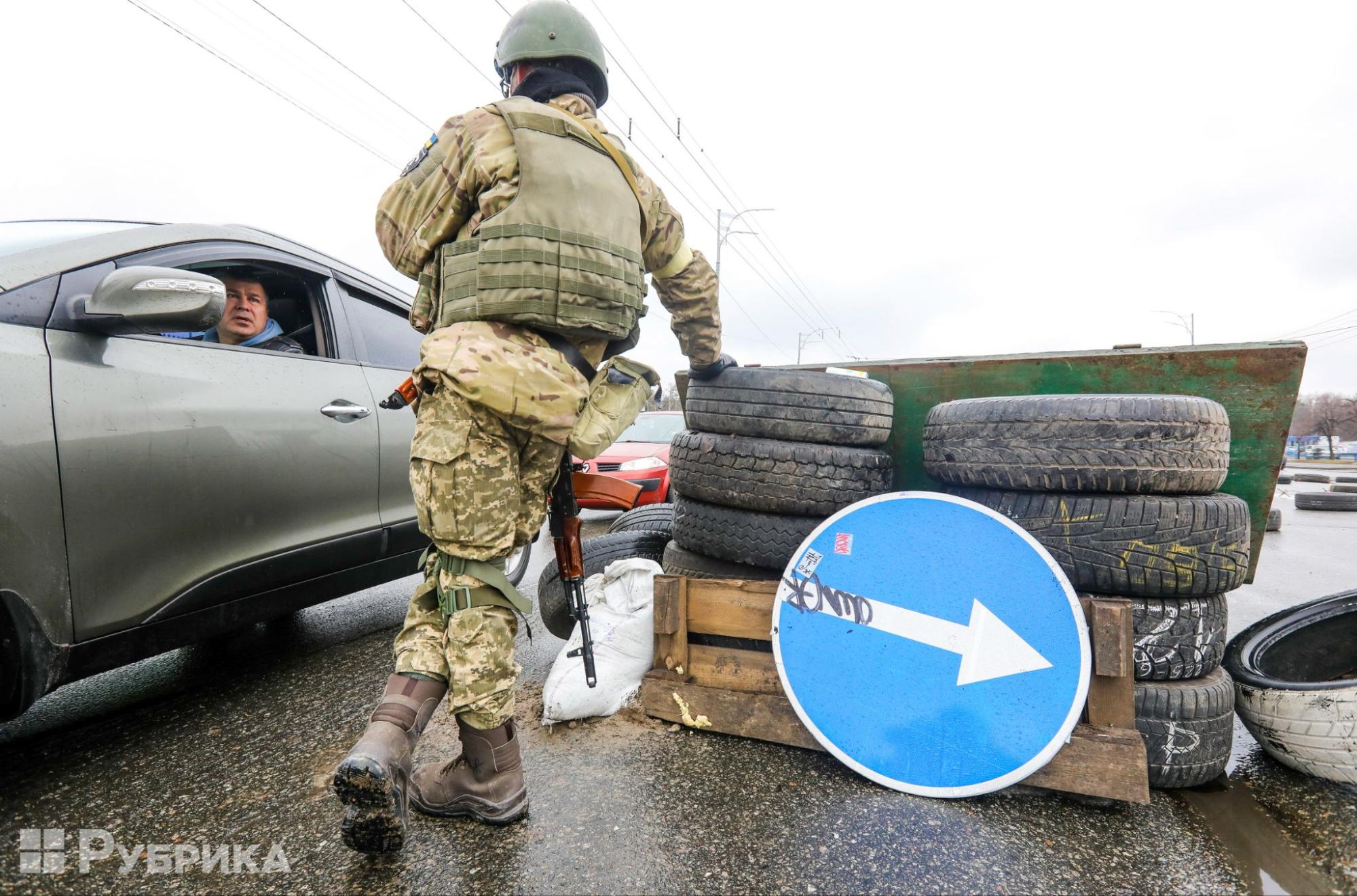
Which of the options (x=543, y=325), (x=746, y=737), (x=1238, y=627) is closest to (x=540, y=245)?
(x=543, y=325)

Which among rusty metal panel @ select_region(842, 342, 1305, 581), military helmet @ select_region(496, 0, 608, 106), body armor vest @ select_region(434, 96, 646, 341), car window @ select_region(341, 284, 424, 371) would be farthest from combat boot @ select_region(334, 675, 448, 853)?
rusty metal panel @ select_region(842, 342, 1305, 581)

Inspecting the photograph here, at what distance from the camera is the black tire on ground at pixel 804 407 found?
236 cm

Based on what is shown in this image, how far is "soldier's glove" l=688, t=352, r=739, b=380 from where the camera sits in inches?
98.8

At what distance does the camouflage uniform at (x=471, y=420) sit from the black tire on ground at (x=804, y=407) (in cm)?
82

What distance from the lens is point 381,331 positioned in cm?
294

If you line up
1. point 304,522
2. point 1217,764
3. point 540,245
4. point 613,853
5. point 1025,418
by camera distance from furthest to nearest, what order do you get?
point 304,522 → point 1025,418 → point 1217,764 → point 540,245 → point 613,853

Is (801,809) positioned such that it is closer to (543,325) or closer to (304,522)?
(543,325)

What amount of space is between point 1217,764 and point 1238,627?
1.91m

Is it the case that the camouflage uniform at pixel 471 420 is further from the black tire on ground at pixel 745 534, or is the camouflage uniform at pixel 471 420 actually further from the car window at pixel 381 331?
the car window at pixel 381 331

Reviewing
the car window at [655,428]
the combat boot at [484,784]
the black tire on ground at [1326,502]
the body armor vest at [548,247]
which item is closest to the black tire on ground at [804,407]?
the body armor vest at [548,247]

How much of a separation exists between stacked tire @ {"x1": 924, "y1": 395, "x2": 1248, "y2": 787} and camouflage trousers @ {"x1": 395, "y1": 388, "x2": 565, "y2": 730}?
1.52 meters

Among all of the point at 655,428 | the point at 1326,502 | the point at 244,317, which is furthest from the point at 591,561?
the point at 1326,502

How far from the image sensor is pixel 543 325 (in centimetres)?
170

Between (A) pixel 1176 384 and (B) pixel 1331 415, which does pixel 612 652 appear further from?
(B) pixel 1331 415
